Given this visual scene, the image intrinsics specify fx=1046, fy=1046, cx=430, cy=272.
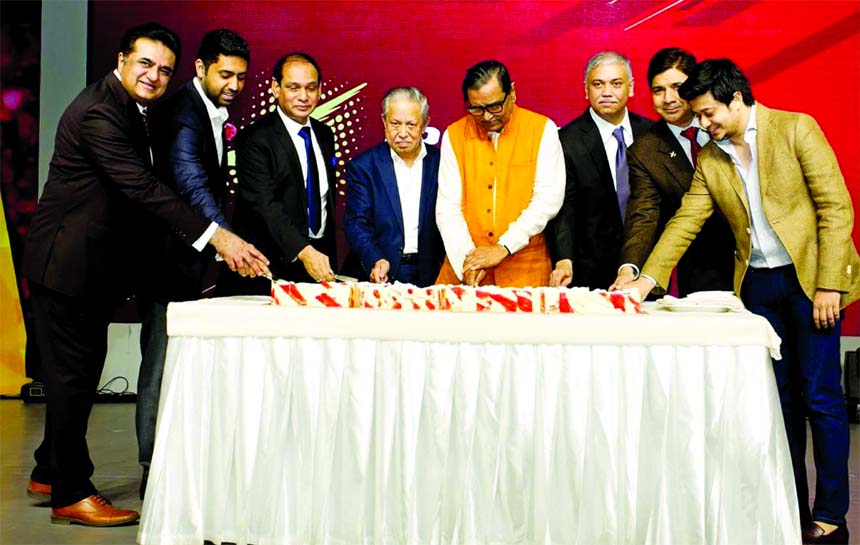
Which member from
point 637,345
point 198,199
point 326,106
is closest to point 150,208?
point 198,199

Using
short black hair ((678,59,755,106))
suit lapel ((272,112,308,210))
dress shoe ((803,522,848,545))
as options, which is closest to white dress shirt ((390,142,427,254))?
suit lapel ((272,112,308,210))

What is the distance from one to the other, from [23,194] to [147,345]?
3120 millimetres

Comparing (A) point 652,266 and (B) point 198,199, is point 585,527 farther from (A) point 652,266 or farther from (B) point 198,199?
(B) point 198,199

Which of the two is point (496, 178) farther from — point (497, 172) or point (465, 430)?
point (465, 430)

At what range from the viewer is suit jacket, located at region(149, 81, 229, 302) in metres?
3.99

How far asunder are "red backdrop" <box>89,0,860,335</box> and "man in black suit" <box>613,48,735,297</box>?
205cm

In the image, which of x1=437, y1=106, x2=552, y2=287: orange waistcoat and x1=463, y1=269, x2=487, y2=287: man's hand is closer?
x1=463, y1=269, x2=487, y2=287: man's hand

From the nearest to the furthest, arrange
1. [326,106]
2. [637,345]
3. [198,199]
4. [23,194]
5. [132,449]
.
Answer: [637,345] → [198,199] → [132,449] → [326,106] → [23,194]

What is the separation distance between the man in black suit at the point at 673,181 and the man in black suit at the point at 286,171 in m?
1.26

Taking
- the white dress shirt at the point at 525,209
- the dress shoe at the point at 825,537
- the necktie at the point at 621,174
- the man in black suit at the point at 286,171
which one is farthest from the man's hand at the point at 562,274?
the dress shoe at the point at 825,537

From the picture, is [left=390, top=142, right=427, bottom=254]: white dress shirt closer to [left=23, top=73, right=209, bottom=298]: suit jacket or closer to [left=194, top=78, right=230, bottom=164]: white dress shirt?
[left=194, top=78, right=230, bottom=164]: white dress shirt

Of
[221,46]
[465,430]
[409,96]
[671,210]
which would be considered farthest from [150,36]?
[671,210]

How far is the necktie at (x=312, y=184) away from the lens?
4.31 meters

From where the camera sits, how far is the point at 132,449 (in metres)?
4.97
